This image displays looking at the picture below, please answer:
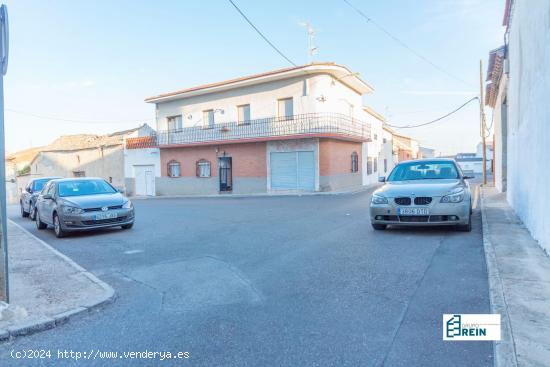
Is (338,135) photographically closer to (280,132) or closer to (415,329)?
(280,132)

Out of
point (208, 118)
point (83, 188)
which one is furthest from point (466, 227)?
point (208, 118)

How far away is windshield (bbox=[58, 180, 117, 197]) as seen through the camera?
10148 millimetres

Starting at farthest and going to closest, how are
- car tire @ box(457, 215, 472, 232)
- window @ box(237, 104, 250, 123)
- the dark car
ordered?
window @ box(237, 104, 250, 123)
the dark car
car tire @ box(457, 215, 472, 232)

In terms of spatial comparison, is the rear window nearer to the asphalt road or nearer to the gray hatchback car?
the gray hatchback car

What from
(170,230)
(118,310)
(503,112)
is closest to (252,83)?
(503,112)

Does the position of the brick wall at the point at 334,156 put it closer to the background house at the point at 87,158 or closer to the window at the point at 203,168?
the window at the point at 203,168

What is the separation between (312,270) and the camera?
5.41 meters

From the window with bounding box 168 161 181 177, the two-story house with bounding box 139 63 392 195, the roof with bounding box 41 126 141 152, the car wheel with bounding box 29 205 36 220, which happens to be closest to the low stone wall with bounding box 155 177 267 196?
the two-story house with bounding box 139 63 392 195

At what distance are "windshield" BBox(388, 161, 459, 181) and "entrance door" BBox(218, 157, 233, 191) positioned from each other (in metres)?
18.7

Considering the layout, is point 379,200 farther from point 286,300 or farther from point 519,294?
point 286,300

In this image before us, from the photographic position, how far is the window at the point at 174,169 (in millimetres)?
29531

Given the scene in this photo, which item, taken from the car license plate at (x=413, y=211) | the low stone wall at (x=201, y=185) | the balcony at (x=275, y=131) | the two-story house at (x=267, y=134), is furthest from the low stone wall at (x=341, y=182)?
the car license plate at (x=413, y=211)

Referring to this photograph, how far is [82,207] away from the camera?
Result: 9.11 metres

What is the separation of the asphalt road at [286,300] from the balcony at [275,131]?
Result: 15.5 m
